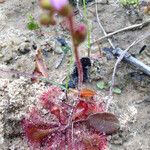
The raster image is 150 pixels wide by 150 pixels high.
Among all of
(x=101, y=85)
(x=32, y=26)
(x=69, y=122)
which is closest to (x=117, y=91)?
(x=101, y=85)

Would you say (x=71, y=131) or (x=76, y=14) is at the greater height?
(x=76, y=14)

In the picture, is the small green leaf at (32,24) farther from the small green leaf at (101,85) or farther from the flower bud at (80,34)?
the flower bud at (80,34)

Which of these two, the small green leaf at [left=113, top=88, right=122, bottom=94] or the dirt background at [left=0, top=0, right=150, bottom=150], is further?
the small green leaf at [left=113, top=88, right=122, bottom=94]

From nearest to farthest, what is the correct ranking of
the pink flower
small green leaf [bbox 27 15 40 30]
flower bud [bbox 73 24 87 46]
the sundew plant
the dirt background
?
the pink flower → flower bud [bbox 73 24 87 46] → the sundew plant → the dirt background → small green leaf [bbox 27 15 40 30]

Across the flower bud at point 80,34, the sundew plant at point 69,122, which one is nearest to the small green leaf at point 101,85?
the sundew plant at point 69,122

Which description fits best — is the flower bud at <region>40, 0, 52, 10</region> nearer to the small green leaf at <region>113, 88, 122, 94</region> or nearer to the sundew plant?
the sundew plant

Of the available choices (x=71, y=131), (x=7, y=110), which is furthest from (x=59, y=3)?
(x=7, y=110)

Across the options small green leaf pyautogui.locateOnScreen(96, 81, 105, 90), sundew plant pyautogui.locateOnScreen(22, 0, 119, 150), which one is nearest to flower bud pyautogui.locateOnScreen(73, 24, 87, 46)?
sundew plant pyautogui.locateOnScreen(22, 0, 119, 150)

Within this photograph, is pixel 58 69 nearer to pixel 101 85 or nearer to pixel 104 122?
pixel 101 85

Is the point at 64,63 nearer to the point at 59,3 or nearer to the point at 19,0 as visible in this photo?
the point at 19,0
